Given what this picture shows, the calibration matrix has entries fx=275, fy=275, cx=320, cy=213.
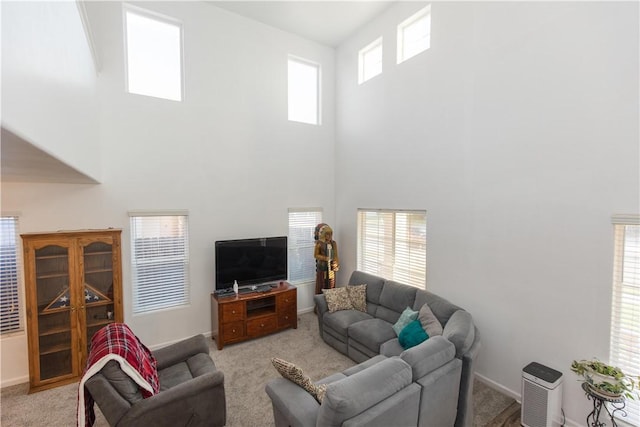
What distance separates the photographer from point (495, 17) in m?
3.33

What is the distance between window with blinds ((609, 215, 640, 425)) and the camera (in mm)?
2416

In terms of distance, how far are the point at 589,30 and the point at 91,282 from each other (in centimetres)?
622

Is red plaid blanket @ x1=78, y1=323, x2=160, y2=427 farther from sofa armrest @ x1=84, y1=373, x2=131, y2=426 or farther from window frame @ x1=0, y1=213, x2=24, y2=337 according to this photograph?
window frame @ x1=0, y1=213, x2=24, y2=337

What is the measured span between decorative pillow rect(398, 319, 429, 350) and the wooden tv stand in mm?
2124

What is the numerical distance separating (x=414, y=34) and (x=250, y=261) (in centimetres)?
468

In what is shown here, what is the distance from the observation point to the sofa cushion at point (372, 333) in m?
3.62

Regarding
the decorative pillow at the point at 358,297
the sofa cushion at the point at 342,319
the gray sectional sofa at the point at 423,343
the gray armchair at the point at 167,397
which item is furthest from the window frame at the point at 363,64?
the gray armchair at the point at 167,397

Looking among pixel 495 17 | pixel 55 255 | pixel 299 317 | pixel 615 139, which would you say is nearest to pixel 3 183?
pixel 55 255

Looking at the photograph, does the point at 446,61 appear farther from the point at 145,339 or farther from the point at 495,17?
the point at 145,339

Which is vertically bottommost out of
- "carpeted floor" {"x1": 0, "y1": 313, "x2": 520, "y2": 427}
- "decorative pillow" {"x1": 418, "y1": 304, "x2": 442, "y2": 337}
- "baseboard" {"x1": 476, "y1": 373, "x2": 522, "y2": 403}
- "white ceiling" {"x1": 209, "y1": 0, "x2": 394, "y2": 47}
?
"carpeted floor" {"x1": 0, "y1": 313, "x2": 520, "y2": 427}

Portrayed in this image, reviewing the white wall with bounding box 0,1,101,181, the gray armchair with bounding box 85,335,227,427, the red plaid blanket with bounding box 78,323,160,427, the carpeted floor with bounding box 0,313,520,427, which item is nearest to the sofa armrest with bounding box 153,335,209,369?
the gray armchair with bounding box 85,335,227,427

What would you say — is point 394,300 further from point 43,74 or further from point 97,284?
point 43,74

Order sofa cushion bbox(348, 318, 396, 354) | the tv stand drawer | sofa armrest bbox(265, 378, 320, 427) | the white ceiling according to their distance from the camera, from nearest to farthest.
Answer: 1. sofa armrest bbox(265, 378, 320, 427)
2. sofa cushion bbox(348, 318, 396, 354)
3. the tv stand drawer
4. the white ceiling

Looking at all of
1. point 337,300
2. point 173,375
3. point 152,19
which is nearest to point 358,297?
point 337,300
